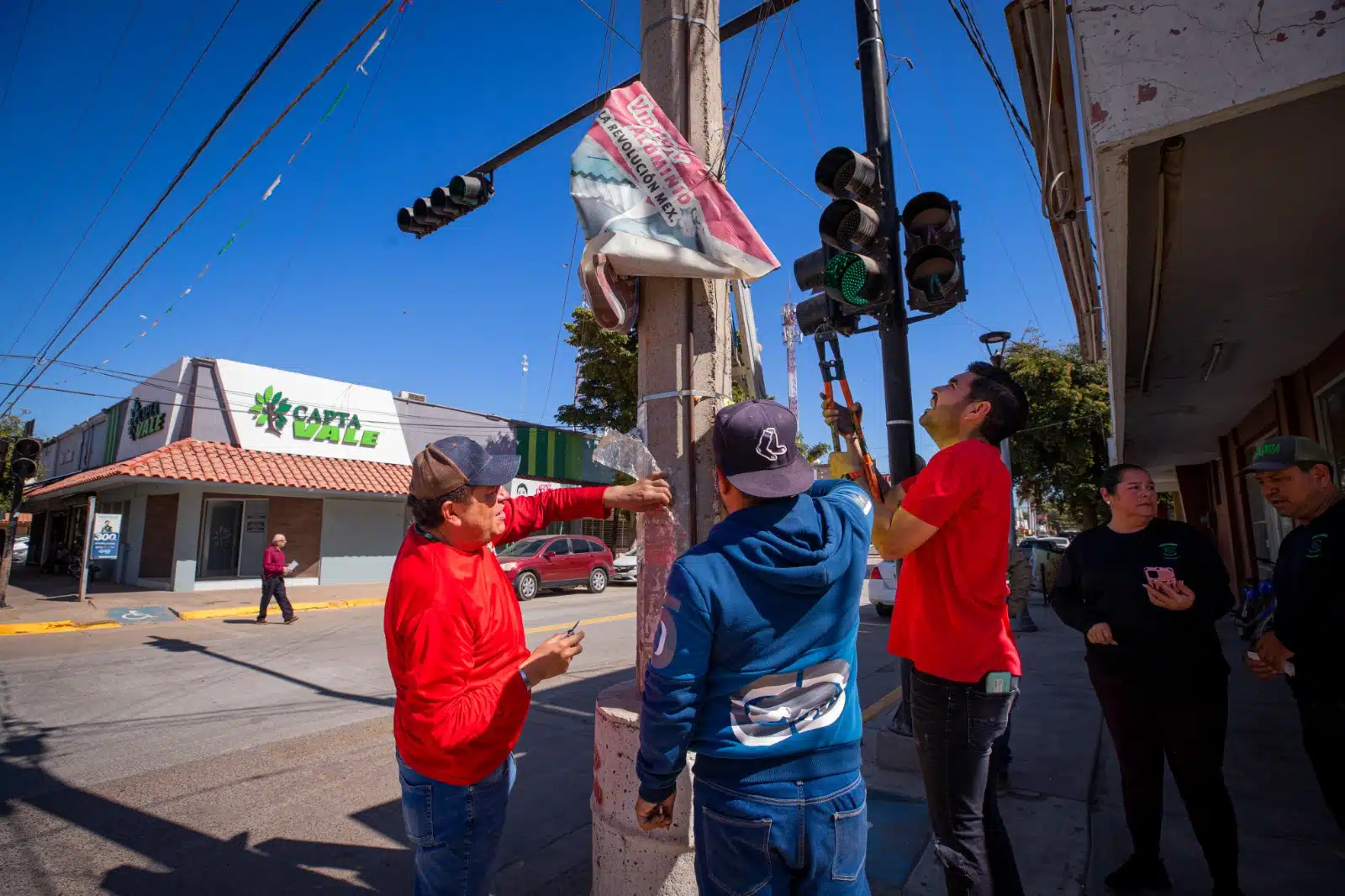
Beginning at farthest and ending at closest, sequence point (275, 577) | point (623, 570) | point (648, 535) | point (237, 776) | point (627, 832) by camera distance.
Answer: point (623, 570) < point (275, 577) < point (237, 776) < point (648, 535) < point (627, 832)

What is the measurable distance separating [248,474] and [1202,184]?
18.6m

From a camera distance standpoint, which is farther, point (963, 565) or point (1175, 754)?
point (1175, 754)

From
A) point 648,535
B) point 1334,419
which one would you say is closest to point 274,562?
point 648,535

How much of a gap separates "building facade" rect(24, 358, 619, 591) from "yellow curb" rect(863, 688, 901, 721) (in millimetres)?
12472

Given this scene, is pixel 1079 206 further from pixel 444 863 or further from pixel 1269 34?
pixel 444 863

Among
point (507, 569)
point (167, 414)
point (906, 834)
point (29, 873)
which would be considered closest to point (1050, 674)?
point (906, 834)

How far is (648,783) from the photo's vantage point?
168cm

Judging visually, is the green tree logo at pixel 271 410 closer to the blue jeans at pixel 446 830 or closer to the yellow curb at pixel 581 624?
the yellow curb at pixel 581 624

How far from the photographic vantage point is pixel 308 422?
18875mm

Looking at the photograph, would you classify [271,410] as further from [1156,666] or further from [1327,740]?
[1327,740]

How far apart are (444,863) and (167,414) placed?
779 inches

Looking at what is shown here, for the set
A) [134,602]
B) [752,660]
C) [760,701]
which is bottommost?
[134,602]

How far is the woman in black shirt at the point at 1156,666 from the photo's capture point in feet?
9.00

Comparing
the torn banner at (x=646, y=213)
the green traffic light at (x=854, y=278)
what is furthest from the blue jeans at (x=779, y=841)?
the green traffic light at (x=854, y=278)
